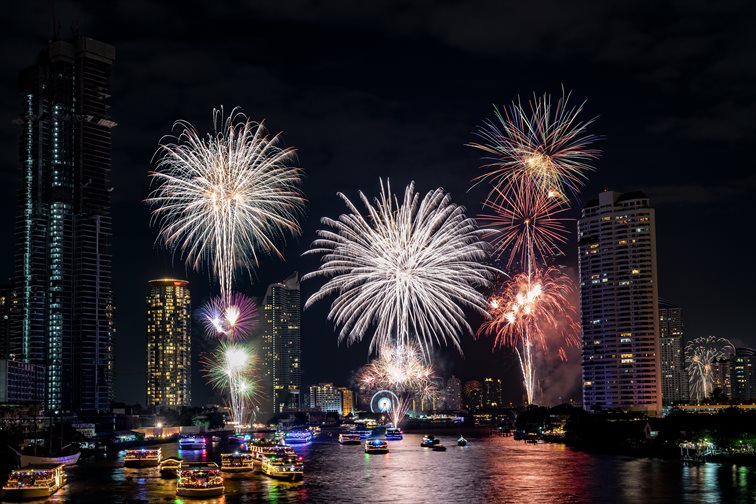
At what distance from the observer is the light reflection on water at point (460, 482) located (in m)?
83.6

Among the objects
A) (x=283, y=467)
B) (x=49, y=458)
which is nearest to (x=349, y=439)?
(x=49, y=458)

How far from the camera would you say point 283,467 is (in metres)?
100

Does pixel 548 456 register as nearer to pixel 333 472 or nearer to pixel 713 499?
pixel 333 472

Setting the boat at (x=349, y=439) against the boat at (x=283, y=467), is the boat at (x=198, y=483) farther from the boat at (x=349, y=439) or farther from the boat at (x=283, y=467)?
the boat at (x=349, y=439)

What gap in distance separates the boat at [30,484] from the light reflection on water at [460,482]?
1848mm

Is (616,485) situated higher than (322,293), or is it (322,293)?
(322,293)

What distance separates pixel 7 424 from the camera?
611 feet

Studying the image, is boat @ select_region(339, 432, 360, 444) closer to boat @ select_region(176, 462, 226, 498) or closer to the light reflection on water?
the light reflection on water

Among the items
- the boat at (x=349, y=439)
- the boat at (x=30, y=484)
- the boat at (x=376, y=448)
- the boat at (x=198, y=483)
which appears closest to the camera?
the boat at (x=30, y=484)

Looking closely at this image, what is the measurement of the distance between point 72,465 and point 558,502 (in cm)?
8658

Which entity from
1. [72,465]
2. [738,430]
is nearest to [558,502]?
[738,430]

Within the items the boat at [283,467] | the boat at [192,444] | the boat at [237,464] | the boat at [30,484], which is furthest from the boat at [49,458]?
the boat at [283,467]

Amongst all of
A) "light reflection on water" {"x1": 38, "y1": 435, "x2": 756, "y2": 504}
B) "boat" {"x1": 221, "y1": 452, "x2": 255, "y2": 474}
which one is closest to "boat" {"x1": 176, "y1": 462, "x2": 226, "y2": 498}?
"light reflection on water" {"x1": 38, "y1": 435, "x2": 756, "y2": 504}

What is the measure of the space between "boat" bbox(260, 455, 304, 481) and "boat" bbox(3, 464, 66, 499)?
24213mm
